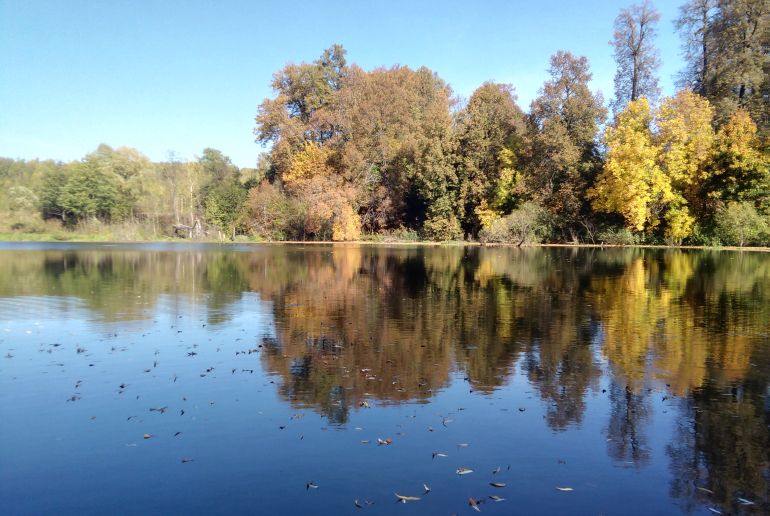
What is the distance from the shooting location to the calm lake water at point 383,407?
5137 millimetres

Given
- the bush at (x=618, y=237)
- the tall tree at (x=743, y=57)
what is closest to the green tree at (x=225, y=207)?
the bush at (x=618, y=237)

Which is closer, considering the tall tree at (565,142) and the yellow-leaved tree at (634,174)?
the yellow-leaved tree at (634,174)

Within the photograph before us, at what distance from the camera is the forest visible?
1654 inches

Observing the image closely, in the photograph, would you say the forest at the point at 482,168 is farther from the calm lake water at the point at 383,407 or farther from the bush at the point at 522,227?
the calm lake water at the point at 383,407

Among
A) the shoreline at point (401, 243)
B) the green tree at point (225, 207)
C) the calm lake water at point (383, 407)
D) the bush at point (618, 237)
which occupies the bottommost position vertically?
the calm lake water at point (383, 407)

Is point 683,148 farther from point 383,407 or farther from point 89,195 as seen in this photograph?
point 89,195

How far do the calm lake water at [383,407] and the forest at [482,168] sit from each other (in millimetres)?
31010

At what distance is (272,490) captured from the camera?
5.16 meters

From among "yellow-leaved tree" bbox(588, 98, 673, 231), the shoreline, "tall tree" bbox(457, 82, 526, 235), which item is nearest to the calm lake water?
"yellow-leaved tree" bbox(588, 98, 673, 231)

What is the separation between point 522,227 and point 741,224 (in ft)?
52.4

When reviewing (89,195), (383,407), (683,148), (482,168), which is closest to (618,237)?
(683,148)

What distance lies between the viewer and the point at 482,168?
170 ft

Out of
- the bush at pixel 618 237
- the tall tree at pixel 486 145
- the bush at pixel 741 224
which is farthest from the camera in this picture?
the tall tree at pixel 486 145

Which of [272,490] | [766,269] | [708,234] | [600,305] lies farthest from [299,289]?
[708,234]
